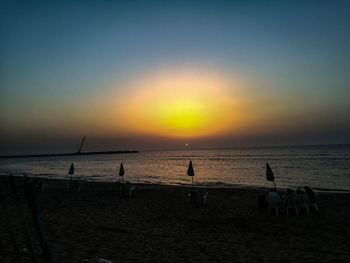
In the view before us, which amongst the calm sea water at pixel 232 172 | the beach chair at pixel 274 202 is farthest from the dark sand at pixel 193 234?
the calm sea water at pixel 232 172

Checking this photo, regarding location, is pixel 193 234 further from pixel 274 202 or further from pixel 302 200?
pixel 302 200

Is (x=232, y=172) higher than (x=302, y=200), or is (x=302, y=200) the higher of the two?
(x=302, y=200)

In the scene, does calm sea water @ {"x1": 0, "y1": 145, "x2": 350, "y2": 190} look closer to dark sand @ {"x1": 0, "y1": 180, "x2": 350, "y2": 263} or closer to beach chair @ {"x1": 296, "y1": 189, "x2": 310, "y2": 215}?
beach chair @ {"x1": 296, "y1": 189, "x2": 310, "y2": 215}

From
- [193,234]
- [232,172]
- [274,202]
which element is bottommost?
[232,172]

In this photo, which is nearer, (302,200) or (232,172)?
(302,200)

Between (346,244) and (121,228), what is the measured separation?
7359 mm

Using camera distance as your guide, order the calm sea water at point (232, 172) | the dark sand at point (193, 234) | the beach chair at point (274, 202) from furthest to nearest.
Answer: the calm sea water at point (232, 172) < the beach chair at point (274, 202) < the dark sand at point (193, 234)

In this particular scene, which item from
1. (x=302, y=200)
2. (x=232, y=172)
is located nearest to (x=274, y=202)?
(x=302, y=200)

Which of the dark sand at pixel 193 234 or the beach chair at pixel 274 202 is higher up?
the beach chair at pixel 274 202

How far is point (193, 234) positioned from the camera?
862cm

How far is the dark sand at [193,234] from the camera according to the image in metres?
6.67

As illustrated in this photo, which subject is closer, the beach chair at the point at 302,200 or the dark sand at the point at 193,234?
the dark sand at the point at 193,234

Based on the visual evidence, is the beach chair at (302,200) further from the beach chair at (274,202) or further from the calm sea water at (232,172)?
the calm sea water at (232,172)

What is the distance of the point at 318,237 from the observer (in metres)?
8.34
